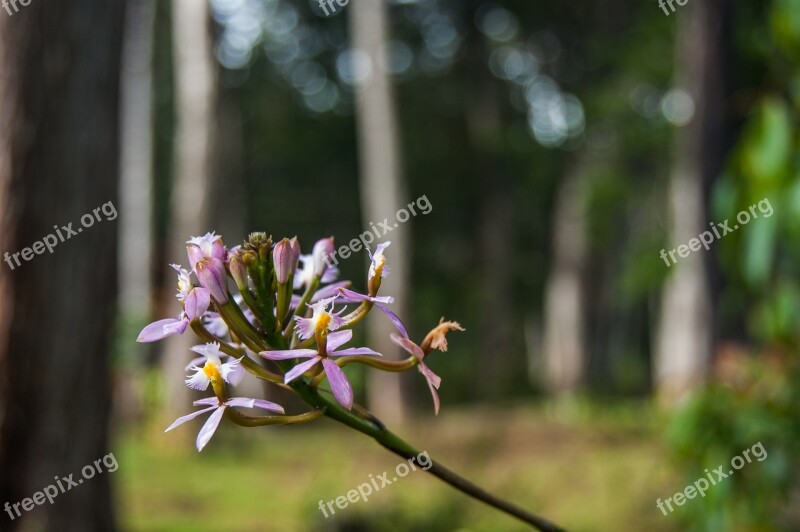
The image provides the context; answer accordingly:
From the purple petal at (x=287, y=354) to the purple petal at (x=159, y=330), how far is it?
90mm

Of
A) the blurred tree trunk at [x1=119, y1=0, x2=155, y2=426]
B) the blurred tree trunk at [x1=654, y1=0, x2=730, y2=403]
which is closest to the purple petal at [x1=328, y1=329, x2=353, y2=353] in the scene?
the blurred tree trunk at [x1=654, y1=0, x2=730, y2=403]

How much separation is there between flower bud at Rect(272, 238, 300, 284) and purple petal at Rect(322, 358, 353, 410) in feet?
0.37

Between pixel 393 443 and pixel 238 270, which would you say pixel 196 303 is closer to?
pixel 238 270

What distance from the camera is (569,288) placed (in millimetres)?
17391

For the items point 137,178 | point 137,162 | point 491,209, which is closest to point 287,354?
point 137,162

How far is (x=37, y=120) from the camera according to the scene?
332cm

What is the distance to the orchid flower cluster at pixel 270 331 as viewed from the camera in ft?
2.50

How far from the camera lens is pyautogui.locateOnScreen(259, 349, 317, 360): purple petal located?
30.0 inches

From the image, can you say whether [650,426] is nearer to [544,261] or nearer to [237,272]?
[237,272]

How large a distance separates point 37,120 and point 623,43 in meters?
11.3

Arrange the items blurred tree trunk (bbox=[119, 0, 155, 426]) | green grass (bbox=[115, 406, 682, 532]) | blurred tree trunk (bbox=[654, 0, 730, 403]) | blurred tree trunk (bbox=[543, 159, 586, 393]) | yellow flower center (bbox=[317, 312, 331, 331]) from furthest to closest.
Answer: blurred tree trunk (bbox=[543, 159, 586, 393])
blurred tree trunk (bbox=[119, 0, 155, 426])
blurred tree trunk (bbox=[654, 0, 730, 403])
green grass (bbox=[115, 406, 682, 532])
yellow flower center (bbox=[317, 312, 331, 331])

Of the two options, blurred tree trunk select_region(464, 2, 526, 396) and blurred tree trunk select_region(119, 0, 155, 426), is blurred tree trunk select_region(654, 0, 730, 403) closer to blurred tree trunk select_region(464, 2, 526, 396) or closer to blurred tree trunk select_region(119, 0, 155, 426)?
blurred tree trunk select_region(119, 0, 155, 426)

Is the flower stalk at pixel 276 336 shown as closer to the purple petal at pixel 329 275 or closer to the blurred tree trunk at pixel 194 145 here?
the purple petal at pixel 329 275

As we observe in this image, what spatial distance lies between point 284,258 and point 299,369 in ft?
0.47
